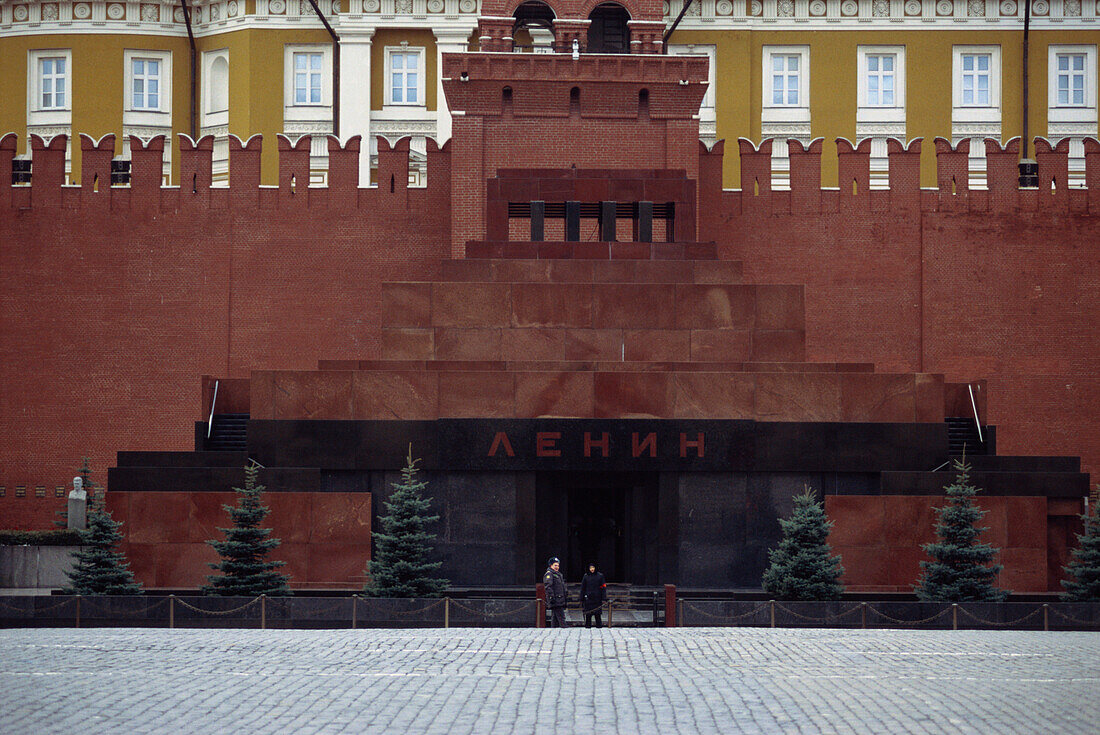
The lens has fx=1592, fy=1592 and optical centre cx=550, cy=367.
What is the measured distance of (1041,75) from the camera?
4312cm

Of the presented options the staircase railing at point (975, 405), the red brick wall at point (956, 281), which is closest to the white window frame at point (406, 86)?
the red brick wall at point (956, 281)

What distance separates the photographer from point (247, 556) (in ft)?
75.0

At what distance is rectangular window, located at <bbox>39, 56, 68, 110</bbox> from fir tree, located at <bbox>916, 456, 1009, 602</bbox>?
98.0 feet

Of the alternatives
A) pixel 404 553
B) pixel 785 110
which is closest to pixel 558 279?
pixel 404 553

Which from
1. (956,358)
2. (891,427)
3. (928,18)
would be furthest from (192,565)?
(928,18)

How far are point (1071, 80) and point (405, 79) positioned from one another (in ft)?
59.4

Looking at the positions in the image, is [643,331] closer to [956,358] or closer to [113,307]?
[956,358]

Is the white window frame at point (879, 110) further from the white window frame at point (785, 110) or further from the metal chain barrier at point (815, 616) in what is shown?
the metal chain barrier at point (815, 616)

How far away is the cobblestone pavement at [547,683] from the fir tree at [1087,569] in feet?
16.1

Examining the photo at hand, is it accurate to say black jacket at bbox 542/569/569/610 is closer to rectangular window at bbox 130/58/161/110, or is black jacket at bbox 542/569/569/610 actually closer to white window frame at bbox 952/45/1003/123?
white window frame at bbox 952/45/1003/123

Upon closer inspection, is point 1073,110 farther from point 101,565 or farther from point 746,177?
point 101,565

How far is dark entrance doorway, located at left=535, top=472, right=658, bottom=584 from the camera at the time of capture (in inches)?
987

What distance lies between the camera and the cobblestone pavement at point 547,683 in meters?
11.6

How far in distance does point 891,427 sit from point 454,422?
691cm
